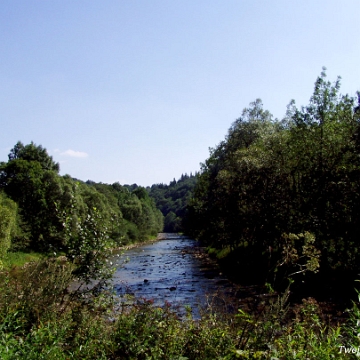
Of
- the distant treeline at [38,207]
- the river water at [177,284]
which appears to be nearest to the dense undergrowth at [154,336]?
the distant treeline at [38,207]

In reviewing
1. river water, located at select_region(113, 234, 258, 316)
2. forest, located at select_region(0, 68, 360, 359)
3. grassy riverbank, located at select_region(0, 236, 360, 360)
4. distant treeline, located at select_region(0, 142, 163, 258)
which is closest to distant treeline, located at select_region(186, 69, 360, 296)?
forest, located at select_region(0, 68, 360, 359)

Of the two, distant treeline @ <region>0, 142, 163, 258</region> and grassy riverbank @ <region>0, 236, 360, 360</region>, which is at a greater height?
distant treeline @ <region>0, 142, 163, 258</region>

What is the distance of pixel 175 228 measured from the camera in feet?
604

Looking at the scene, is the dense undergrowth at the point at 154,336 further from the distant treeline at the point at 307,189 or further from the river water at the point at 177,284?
the distant treeline at the point at 307,189

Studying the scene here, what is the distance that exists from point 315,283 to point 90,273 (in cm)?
1672

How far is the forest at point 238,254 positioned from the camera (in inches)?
269

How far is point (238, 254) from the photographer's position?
39844 millimetres

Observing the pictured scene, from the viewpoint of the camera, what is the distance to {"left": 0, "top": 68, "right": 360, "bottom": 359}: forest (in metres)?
6.83

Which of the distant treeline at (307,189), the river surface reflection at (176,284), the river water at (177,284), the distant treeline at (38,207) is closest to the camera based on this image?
the distant treeline at (38,207)

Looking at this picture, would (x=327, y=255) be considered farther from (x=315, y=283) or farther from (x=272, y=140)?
(x=272, y=140)

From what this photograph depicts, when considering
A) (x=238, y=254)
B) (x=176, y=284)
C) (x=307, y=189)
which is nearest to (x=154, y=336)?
(x=176, y=284)

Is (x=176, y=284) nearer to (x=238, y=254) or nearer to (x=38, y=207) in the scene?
(x=238, y=254)

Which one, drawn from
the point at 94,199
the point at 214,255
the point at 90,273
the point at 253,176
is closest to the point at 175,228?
the point at 94,199

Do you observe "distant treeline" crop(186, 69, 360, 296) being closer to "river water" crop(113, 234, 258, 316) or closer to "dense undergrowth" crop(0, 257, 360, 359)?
"river water" crop(113, 234, 258, 316)
